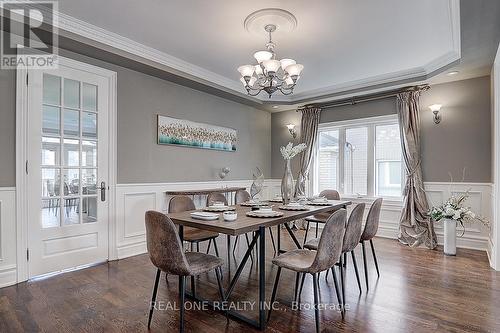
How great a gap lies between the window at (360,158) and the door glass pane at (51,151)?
14.9 ft

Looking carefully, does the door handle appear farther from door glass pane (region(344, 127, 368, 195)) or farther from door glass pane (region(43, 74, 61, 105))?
door glass pane (region(344, 127, 368, 195))

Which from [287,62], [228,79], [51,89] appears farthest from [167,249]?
[228,79]

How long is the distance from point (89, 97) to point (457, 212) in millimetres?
5243

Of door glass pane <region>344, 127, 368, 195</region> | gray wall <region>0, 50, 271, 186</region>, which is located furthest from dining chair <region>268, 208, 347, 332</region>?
door glass pane <region>344, 127, 368, 195</region>

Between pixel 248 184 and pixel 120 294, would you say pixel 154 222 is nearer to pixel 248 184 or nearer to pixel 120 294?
pixel 120 294

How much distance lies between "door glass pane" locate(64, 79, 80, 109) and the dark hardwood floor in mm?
1993

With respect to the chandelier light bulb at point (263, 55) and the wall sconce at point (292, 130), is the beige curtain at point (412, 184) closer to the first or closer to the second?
the wall sconce at point (292, 130)

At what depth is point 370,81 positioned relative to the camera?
480 centimetres

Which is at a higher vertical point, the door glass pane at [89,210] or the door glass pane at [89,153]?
the door glass pane at [89,153]

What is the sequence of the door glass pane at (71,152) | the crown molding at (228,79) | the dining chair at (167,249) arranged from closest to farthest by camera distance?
the dining chair at (167,249), the crown molding at (228,79), the door glass pane at (71,152)

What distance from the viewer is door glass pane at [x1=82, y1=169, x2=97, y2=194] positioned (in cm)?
346

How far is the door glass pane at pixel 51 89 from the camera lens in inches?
124

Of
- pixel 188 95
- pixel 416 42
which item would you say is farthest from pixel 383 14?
pixel 188 95

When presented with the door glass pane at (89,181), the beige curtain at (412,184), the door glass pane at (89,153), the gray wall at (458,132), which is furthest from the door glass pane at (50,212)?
the gray wall at (458,132)
